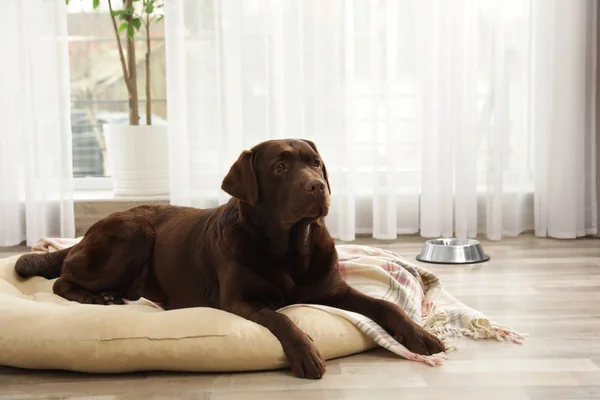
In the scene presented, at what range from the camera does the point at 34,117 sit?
4.72 m

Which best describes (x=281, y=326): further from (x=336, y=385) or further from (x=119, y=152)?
(x=119, y=152)

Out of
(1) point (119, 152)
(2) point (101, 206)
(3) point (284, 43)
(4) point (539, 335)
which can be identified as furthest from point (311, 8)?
(4) point (539, 335)

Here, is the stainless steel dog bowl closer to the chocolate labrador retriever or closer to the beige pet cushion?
the chocolate labrador retriever

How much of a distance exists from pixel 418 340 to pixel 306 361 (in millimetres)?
376

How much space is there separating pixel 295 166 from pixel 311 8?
96.7 inches

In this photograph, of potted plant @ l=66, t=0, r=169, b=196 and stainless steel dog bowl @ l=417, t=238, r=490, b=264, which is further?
potted plant @ l=66, t=0, r=169, b=196

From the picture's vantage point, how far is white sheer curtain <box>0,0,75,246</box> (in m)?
4.68

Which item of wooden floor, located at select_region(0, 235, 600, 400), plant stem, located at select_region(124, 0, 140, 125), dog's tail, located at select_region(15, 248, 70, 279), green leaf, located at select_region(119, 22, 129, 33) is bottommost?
wooden floor, located at select_region(0, 235, 600, 400)

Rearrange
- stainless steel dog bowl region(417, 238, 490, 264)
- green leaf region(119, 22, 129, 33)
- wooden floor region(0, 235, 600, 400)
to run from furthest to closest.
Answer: green leaf region(119, 22, 129, 33)
stainless steel dog bowl region(417, 238, 490, 264)
wooden floor region(0, 235, 600, 400)

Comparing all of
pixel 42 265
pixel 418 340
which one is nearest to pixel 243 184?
pixel 418 340

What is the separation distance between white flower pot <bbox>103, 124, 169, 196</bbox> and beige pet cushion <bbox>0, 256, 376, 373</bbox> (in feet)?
7.87

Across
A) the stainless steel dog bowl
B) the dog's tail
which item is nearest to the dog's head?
the dog's tail

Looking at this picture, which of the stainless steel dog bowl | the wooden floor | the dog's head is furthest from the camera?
the stainless steel dog bowl

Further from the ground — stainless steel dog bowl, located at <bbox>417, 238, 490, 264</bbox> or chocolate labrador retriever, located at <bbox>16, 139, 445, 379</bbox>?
chocolate labrador retriever, located at <bbox>16, 139, 445, 379</bbox>
